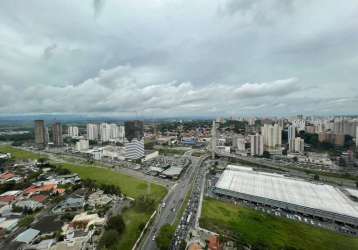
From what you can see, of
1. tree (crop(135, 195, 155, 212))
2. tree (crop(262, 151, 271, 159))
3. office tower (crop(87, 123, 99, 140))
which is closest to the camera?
tree (crop(135, 195, 155, 212))

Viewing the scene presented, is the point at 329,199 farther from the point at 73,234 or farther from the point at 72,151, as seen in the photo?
the point at 72,151

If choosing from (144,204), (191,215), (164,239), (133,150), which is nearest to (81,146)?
(133,150)

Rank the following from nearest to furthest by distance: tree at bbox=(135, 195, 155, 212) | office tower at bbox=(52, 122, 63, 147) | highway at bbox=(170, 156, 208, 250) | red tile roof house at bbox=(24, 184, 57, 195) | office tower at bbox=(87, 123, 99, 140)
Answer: highway at bbox=(170, 156, 208, 250) → tree at bbox=(135, 195, 155, 212) → red tile roof house at bbox=(24, 184, 57, 195) → office tower at bbox=(52, 122, 63, 147) → office tower at bbox=(87, 123, 99, 140)

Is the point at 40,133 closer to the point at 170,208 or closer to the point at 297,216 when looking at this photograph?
the point at 170,208

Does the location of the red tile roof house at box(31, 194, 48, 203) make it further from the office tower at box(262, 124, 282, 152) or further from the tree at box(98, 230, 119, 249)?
the office tower at box(262, 124, 282, 152)

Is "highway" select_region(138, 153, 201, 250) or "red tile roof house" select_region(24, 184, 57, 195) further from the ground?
"red tile roof house" select_region(24, 184, 57, 195)

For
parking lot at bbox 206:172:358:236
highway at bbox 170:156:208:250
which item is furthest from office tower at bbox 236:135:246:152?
parking lot at bbox 206:172:358:236

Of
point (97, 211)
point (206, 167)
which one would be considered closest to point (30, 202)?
point (97, 211)
